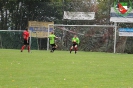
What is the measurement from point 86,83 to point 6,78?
2.55 metres

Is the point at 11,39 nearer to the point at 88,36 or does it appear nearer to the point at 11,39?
the point at 11,39

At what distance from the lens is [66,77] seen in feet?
43.9

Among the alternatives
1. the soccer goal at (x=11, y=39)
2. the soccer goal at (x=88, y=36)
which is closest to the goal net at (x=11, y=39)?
the soccer goal at (x=11, y=39)

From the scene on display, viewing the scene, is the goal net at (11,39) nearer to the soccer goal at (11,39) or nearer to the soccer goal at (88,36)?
the soccer goal at (11,39)

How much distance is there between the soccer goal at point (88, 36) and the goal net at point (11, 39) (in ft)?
12.1

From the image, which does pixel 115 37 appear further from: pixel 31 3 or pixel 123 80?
pixel 123 80

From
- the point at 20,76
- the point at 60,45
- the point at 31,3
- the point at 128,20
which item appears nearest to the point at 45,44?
the point at 60,45

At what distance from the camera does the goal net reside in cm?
4475

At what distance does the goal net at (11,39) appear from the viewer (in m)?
44.7

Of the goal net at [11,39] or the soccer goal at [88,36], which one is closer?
the soccer goal at [88,36]

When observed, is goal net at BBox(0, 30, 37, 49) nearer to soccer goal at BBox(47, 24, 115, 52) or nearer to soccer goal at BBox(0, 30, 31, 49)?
soccer goal at BBox(0, 30, 31, 49)

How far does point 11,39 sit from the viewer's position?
45.2m

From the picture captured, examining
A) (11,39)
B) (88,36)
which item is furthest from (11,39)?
(88,36)

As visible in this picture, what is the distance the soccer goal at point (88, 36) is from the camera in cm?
4247
